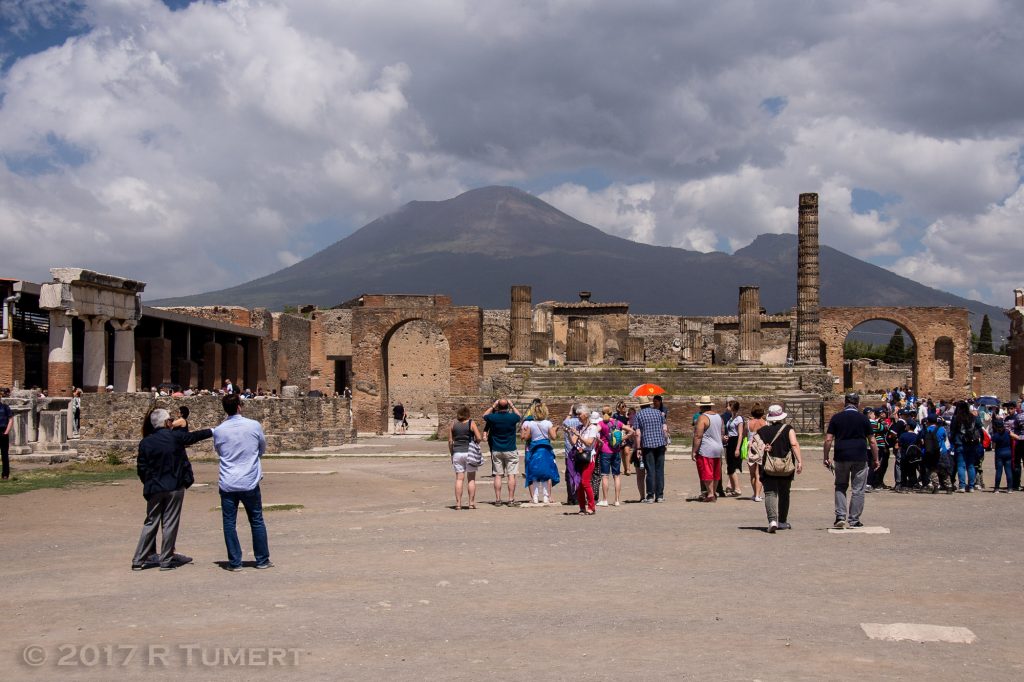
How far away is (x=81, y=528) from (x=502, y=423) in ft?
16.8

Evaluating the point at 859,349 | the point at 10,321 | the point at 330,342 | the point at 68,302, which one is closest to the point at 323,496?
the point at 68,302

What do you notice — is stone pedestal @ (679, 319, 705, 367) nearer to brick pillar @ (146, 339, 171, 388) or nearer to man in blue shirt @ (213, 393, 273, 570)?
brick pillar @ (146, 339, 171, 388)

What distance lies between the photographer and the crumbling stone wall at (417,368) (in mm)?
49531

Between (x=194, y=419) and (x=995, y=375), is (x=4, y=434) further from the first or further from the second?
(x=995, y=375)

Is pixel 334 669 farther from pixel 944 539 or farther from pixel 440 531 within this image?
pixel 944 539

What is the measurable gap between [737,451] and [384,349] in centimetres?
2549

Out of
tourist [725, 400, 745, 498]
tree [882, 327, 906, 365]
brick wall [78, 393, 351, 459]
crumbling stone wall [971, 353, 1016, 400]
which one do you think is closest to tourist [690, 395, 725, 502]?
tourist [725, 400, 745, 498]

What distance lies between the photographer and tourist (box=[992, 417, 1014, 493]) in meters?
15.7

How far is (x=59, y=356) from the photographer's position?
81.7 ft

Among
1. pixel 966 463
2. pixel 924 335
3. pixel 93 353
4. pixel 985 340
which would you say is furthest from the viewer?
Result: pixel 985 340

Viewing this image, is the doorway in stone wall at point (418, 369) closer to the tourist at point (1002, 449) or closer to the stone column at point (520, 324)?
the stone column at point (520, 324)

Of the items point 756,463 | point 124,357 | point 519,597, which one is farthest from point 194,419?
point 519,597

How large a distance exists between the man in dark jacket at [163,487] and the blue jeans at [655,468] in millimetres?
7049

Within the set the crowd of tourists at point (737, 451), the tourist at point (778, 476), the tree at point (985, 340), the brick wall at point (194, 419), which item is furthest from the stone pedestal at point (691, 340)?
the tourist at point (778, 476)
